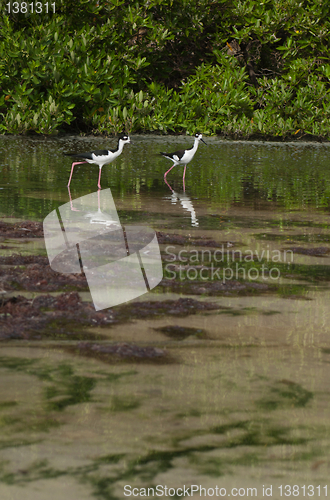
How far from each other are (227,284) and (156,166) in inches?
300

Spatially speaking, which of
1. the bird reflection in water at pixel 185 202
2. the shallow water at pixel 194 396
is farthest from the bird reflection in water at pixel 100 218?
the shallow water at pixel 194 396

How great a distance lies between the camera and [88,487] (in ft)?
7.50

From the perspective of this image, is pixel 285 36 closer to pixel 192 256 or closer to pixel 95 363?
pixel 192 256

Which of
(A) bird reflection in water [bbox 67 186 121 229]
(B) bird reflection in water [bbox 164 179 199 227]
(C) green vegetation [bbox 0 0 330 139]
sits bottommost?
(B) bird reflection in water [bbox 164 179 199 227]

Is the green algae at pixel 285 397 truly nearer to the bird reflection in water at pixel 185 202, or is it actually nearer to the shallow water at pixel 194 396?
the shallow water at pixel 194 396

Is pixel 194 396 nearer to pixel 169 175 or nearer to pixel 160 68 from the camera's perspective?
pixel 169 175

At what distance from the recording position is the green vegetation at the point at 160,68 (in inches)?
615

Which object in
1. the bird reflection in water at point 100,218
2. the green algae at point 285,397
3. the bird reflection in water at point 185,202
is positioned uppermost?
the bird reflection in water at point 100,218

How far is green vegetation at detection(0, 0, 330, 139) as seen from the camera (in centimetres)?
1562

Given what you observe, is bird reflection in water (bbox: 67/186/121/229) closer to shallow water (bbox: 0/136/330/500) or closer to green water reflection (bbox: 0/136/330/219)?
green water reflection (bbox: 0/136/330/219)

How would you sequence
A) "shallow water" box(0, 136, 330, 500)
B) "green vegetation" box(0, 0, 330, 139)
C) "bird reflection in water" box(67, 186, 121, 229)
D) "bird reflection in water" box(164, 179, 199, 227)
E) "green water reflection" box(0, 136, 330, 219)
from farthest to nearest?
1. "green vegetation" box(0, 0, 330, 139)
2. "green water reflection" box(0, 136, 330, 219)
3. "bird reflection in water" box(164, 179, 199, 227)
4. "bird reflection in water" box(67, 186, 121, 229)
5. "shallow water" box(0, 136, 330, 500)

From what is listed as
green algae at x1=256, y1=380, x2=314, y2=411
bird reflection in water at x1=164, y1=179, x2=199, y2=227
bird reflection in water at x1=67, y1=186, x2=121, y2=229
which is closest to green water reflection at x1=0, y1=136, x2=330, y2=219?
bird reflection in water at x1=164, y1=179, x2=199, y2=227

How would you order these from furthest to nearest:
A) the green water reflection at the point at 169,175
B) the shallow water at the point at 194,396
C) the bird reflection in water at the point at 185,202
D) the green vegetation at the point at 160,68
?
the green vegetation at the point at 160,68
the green water reflection at the point at 169,175
the bird reflection in water at the point at 185,202
the shallow water at the point at 194,396

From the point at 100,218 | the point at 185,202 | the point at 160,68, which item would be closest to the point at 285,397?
the point at 100,218
